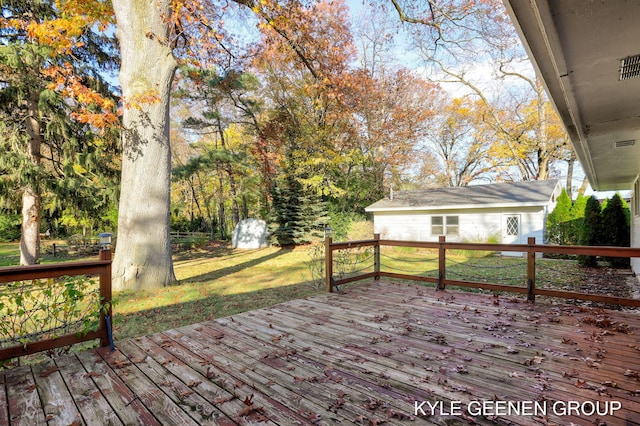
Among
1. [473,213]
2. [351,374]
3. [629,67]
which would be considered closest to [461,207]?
[473,213]

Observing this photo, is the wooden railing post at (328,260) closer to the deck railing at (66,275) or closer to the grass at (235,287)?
the grass at (235,287)

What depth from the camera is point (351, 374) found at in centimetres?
260

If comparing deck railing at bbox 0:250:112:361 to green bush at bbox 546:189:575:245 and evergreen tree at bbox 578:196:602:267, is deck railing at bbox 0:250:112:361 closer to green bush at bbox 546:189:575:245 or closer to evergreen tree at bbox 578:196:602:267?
evergreen tree at bbox 578:196:602:267

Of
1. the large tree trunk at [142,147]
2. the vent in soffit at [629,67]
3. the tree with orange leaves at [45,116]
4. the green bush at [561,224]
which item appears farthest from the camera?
the green bush at [561,224]

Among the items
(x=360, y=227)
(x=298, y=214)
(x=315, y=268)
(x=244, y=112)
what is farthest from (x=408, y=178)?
(x=315, y=268)

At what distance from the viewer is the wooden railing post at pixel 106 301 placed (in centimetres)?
321

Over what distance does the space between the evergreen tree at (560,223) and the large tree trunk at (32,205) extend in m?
17.5

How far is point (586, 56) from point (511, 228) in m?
12.4

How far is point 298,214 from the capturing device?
17078 mm

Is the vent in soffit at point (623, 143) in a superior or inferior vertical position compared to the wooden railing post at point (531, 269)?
superior

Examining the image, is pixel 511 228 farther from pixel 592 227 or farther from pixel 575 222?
pixel 592 227

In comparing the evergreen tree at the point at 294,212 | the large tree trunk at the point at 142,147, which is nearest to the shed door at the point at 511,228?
the evergreen tree at the point at 294,212

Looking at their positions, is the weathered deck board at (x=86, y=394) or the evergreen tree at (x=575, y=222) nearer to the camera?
the weathered deck board at (x=86, y=394)

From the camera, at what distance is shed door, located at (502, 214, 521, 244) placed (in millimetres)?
12985
